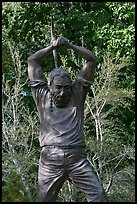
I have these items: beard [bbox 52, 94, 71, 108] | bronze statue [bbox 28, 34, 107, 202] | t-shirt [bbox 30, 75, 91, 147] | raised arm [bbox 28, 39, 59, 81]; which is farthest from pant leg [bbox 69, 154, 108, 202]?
raised arm [bbox 28, 39, 59, 81]

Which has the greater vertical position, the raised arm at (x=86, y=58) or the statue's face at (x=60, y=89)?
the raised arm at (x=86, y=58)

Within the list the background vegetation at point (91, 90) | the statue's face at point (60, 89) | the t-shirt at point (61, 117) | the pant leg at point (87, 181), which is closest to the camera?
the pant leg at point (87, 181)

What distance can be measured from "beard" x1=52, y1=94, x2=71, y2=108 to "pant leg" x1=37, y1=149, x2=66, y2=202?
1.67 ft

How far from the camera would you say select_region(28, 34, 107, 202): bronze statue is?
16.6ft

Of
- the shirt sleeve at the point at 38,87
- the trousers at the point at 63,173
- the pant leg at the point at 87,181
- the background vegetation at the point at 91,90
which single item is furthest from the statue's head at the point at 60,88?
the background vegetation at the point at 91,90

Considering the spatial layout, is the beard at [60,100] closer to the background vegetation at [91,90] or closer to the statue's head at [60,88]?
the statue's head at [60,88]

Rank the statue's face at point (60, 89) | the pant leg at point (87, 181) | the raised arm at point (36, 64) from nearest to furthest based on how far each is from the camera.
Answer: the pant leg at point (87, 181) → the statue's face at point (60, 89) → the raised arm at point (36, 64)

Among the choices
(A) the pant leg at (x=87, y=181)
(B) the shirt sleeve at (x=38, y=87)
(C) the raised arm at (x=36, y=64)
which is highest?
(C) the raised arm at (x=36, y=64)

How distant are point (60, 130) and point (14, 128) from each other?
24.9 feet

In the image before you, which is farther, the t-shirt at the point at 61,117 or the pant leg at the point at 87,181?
the t-shirt at the point at 61,117

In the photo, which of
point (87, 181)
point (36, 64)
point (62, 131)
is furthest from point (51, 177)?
point (36, 64)

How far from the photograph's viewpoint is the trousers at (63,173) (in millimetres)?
5047

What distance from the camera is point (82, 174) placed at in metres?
5.06

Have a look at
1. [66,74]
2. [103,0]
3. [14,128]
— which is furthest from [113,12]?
[66,74]
